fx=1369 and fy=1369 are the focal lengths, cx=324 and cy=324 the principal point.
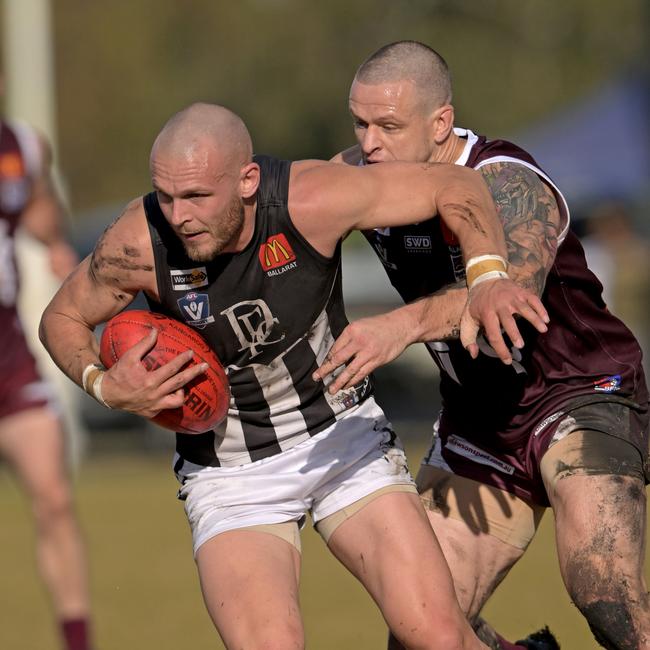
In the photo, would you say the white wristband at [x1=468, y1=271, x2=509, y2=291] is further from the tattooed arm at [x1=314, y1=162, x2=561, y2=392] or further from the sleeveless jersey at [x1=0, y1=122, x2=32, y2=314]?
the sleeveless jersey at [x1=0, y1=122, x2=32, y2=314]

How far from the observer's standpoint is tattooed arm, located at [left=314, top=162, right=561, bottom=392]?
477 centimetres

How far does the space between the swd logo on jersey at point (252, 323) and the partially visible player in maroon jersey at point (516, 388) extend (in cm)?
55

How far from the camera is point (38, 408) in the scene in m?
7.25

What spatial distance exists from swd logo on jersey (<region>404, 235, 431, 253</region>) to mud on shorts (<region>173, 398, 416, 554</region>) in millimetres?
765

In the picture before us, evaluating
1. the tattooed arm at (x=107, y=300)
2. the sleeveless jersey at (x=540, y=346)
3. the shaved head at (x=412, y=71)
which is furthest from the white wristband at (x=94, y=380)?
the shaved head at (x=412, y=71)

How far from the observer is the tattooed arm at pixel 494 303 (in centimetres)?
477

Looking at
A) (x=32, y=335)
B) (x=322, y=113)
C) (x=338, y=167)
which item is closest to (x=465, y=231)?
(x=338, y=167)

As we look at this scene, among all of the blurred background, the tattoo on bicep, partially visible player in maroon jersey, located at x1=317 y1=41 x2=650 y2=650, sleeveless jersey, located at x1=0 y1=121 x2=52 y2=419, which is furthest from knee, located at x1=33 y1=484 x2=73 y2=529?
the blurred background

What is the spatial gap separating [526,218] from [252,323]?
115 centimetres

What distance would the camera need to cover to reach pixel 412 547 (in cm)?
516

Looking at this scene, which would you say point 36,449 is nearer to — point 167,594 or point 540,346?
point 167,594

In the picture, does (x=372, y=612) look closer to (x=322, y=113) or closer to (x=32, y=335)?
(x=32, y=335)

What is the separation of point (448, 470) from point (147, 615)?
2958 mm

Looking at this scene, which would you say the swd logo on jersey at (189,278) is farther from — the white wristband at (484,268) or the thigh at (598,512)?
the thigh at (598,512)
